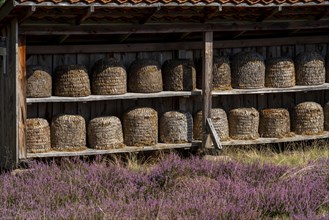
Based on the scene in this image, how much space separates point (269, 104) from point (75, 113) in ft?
12.4

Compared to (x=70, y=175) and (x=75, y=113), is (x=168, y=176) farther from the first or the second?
(x=75, y=113)

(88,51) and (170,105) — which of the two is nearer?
(88,51)

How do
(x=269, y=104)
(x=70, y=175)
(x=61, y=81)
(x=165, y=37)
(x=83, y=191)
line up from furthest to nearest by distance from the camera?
(x=269, y=104)
(x=165, y=37)
(x=61, y=81)
(x=70, y=175)
(x=83, y=191)

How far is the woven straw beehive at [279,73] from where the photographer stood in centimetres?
1461

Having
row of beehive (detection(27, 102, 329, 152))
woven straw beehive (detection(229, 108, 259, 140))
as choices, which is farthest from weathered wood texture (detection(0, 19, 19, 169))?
woven straw beehive (detection(229, 108, 259, 140))

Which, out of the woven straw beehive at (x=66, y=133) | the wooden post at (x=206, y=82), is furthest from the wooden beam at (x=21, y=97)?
the wooden post at (x=206, y=82)

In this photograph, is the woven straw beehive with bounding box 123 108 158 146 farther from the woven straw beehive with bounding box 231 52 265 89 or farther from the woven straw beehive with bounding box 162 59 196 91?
the woven straw beehive with bounding box 231 52 265 89

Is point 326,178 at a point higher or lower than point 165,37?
lower

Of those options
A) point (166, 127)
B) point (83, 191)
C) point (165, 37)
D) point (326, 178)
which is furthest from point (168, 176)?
point (165, 37)

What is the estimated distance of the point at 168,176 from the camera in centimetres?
1080

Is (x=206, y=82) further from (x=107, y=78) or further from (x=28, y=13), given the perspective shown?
(x=28, y=13)

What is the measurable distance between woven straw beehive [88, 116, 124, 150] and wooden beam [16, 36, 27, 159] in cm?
124

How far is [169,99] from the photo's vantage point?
47.1ft

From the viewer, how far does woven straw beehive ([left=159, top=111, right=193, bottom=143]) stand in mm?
13781
